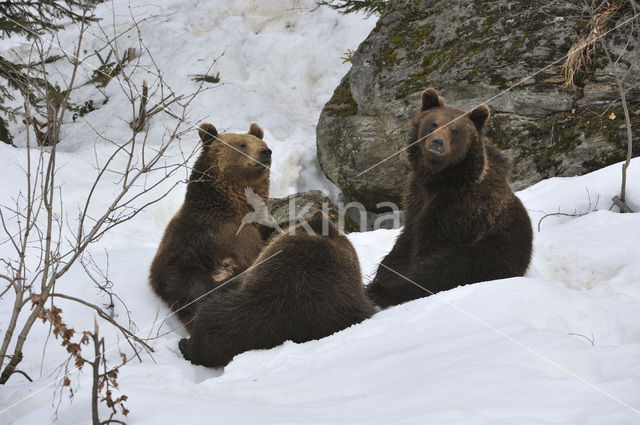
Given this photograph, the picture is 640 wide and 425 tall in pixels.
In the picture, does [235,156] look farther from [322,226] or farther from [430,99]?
[430,99]

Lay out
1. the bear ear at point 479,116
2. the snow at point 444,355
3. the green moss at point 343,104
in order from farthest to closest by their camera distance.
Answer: the green moss at point 343,104
the bear ear at point 479,116
the snow at point 444,355

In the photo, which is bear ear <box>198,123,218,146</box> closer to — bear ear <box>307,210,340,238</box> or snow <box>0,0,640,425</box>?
snow <box>0,0,640,425</box>

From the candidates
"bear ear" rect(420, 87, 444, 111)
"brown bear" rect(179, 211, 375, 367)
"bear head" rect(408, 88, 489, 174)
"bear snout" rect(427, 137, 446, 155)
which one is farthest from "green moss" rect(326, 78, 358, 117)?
"brown bear" rect(179, 211, 375, 367)

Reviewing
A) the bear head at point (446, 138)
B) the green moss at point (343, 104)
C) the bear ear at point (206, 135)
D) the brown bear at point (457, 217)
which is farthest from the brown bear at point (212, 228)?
the green moss at point (343, 104)

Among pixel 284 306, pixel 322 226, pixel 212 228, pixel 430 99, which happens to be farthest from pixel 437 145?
pixel 212 228

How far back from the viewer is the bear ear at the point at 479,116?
4781 millimetres

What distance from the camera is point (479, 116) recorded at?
4816mm

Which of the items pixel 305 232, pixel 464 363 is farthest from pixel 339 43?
pixel 464 363

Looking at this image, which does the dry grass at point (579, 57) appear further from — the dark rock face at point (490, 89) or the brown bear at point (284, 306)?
the brown bear at point (284, 306)

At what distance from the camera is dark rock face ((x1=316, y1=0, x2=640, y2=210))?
287 inches

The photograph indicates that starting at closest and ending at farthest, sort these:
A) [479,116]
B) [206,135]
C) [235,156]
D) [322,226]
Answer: [322,226]
[479,116]
[235,156]
[206,135]

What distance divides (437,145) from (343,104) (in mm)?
5150

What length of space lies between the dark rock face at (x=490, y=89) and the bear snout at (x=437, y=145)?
106 inches

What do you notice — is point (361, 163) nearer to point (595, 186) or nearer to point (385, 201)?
point (385, 201)
